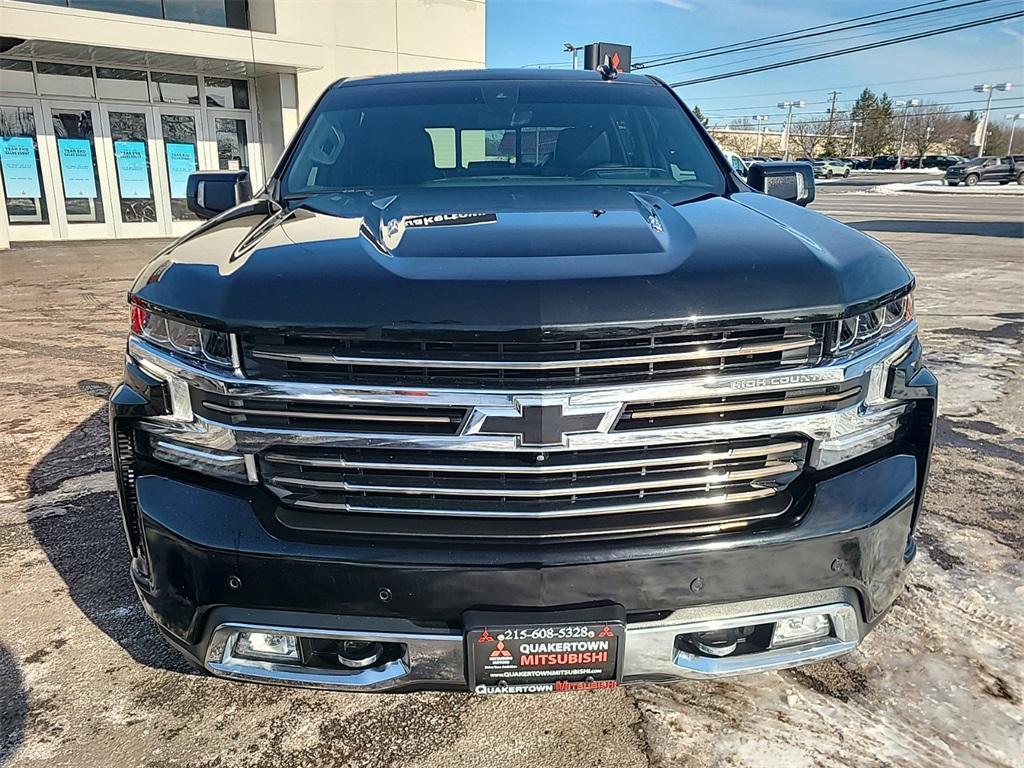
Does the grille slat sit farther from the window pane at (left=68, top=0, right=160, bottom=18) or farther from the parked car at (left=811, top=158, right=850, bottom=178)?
the parked car at (left=811, top=158, right=850, bottom=178)

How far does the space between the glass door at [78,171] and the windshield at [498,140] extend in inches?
546

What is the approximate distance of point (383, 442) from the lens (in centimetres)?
174

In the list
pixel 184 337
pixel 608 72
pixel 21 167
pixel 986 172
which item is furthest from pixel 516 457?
pixel 986 172

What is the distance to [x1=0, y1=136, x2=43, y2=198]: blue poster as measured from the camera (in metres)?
14.1

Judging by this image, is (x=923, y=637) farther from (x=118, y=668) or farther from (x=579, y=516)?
(x=118, y=668)

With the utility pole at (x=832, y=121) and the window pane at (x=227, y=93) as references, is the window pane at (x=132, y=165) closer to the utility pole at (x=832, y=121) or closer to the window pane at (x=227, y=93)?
the window pane at (x=227, y=93)

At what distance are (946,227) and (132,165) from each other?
18.5 meters

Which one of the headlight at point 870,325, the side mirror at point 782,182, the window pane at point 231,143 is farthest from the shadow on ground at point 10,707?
the window pane at point 231,143

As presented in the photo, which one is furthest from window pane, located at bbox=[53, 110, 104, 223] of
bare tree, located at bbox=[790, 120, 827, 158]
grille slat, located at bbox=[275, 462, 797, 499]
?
bare tree, located at bbox=[790, 120, 827, 158]

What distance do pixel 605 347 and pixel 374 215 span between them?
0.95m

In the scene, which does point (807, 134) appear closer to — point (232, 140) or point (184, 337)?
point (232, 140)

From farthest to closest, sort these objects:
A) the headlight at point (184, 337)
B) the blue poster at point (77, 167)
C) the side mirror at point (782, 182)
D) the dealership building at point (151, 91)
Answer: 1. the blue poster at point (77, 167)
2. the dealership building at point (151, 91)
3. the side mirror at point (782, 182)
4. the headlight at point (184, 337)

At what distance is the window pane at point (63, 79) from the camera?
563 inches

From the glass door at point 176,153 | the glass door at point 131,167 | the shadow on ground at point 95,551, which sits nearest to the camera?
the shadow on ground at point 95,551
